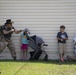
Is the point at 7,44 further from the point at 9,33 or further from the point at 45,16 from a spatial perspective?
the point at 45,16

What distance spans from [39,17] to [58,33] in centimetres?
108

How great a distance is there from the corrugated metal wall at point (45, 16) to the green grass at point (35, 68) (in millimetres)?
1802

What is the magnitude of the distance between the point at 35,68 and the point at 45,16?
3.21m

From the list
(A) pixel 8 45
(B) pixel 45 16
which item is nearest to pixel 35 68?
(A) pixel 8 45

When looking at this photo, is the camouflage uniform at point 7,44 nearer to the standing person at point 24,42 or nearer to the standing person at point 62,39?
the standing person at point 24,42

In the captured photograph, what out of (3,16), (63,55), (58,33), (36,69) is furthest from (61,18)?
(36,69)

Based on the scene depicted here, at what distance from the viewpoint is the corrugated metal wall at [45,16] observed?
13930 millimetres

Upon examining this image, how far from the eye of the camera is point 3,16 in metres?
14.1

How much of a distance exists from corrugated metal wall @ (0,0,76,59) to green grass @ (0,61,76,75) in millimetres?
1802

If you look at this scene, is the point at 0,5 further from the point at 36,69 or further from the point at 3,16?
the point at 36,69

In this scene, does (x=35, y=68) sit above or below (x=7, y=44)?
below

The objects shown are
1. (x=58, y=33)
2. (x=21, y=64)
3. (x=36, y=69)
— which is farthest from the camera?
(x=58, y=33)

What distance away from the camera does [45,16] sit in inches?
551

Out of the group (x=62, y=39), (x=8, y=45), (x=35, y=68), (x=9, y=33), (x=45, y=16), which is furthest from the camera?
(x=45, y=16)
